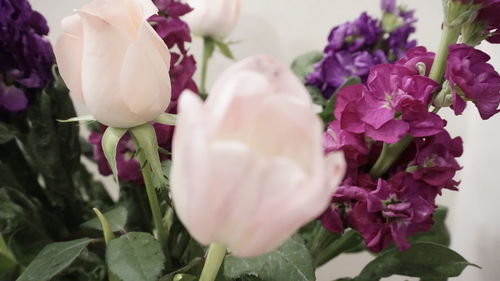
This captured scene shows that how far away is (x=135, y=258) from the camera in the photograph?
35cm

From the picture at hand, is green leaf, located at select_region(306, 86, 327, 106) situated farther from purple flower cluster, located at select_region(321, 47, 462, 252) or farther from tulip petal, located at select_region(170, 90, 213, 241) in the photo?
tulip petal, located at select_region(170, 90, 213, 241)

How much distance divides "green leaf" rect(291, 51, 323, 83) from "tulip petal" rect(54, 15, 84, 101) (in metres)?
0.33

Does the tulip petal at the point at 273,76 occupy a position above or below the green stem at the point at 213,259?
above

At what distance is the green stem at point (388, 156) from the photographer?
36cm

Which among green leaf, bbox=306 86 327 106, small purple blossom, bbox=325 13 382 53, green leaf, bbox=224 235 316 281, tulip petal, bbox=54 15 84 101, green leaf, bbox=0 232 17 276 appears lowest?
green leaf, bbox=0 232 17 276

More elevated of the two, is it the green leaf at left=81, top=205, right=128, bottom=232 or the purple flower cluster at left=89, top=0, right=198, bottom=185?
the purple flower cluster at left=89, top=0, right=198, bottom=185

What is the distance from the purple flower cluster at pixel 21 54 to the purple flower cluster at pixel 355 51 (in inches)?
10.7

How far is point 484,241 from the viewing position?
1.77 feet

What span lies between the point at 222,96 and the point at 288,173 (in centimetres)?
4

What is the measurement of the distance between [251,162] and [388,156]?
0.69 feet

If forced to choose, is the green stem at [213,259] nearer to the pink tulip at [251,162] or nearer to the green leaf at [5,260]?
the pink tulip at [251,162]

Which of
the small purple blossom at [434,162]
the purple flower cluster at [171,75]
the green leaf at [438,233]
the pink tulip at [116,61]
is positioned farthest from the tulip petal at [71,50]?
the green leaf at [438,233]

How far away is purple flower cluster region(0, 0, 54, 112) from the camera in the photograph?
1.39 feet

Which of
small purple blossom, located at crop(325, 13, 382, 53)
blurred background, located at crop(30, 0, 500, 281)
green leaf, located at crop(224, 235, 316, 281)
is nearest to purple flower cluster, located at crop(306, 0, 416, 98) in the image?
small purple blossom, located at crop(325, 13, 382, 53)
